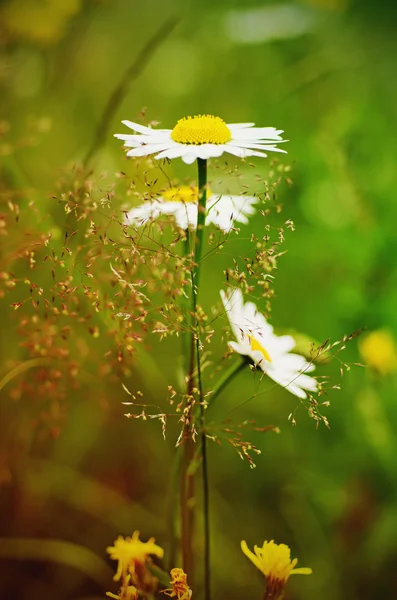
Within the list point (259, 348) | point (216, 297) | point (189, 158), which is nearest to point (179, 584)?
point (259, 348)

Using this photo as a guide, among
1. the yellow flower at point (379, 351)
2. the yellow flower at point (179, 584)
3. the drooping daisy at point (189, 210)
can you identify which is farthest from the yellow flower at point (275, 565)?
the yellow flower at point (379, 351)

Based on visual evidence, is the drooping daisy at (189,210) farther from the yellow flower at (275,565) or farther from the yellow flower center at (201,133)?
the yellow flower at (275,565)

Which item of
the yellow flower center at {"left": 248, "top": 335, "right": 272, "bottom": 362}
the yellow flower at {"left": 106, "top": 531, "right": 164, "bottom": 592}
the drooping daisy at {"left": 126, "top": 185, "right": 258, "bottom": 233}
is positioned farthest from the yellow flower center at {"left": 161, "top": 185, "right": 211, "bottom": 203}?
the yellow flower at {"left": 106, "top": 531, "right": 164, "bottom": 592}

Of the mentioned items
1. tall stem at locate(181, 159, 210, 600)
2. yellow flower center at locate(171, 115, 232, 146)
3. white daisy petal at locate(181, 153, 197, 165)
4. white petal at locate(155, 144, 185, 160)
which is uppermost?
yellow flower center at locate(171, 115, 232, 146)

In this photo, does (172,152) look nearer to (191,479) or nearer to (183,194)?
(183,194)

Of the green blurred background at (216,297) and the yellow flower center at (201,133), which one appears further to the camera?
the green blurred background at (216,297)

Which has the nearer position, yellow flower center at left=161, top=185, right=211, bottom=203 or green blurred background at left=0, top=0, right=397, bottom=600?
yellow flower center at left=161, top=185, right=211, bottom=203

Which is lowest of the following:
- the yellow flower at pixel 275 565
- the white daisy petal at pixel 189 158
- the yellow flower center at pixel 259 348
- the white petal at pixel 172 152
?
the yellow flower at pixel 275 565

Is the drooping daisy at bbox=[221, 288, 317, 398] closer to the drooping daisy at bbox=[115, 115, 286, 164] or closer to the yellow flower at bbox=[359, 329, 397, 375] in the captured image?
the drooping daisy at bbox=[115, 115, 286, 164]
